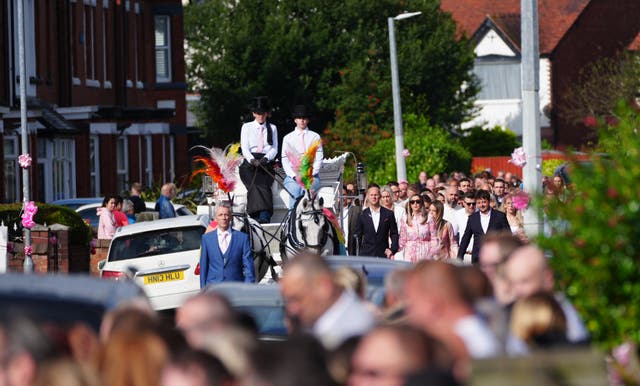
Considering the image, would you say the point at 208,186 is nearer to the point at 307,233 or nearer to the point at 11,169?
the point at 307,233

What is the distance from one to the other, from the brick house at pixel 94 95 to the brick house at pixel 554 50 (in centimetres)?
3633

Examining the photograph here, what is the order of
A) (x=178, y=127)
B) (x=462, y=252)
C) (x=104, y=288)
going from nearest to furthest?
(x=104, y=288)
(x=462, y=252)
(x=178, y=127)

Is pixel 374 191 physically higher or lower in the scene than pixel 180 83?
lower

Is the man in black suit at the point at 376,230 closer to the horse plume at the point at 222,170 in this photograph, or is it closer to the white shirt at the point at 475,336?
the horse plume at the point at 222,170

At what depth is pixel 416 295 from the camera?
692cm

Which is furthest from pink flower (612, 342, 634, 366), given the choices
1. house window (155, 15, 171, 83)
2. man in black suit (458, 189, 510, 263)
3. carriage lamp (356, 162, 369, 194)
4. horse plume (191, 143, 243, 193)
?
house window (155, 15, 171, 83)

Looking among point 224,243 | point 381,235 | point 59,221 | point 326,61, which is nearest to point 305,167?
point 381,235

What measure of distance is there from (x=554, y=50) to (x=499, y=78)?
439 centimetres

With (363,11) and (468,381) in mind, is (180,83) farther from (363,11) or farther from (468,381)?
(468,381)

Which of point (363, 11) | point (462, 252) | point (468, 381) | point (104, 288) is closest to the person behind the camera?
point (468, 381)

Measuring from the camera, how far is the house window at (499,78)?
295 feet

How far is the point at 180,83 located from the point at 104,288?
146 feet

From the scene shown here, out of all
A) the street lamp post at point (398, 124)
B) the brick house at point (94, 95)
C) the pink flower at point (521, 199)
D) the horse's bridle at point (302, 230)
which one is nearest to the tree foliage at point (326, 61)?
the brick house at point (94, 95)

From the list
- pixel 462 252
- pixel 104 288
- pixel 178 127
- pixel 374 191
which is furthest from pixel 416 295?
pixel 178 127
